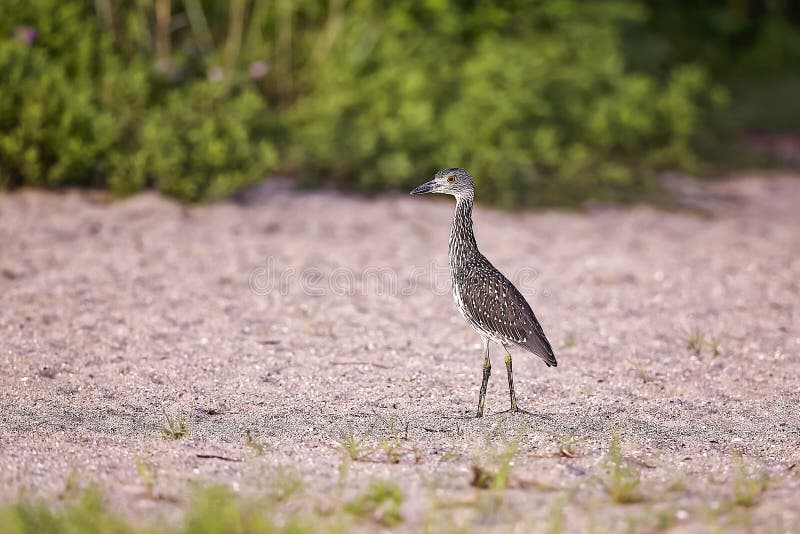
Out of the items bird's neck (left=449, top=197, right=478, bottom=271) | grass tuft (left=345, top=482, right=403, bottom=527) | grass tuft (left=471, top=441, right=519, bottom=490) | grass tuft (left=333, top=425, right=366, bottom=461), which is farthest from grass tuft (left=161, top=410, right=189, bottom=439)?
bird's neck (left=449, top=197, right=478, bottom=271)

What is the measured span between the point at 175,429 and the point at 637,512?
2.18 m

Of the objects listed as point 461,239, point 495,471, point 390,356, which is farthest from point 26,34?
point 495,471

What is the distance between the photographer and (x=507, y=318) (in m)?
5.27

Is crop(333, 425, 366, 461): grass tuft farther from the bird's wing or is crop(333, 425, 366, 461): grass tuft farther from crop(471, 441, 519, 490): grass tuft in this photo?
the bird's wing

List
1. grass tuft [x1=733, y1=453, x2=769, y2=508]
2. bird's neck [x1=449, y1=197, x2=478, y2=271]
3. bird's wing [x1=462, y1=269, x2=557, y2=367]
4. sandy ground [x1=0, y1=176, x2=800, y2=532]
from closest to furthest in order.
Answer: grass tuft [x1=733, y1=453, x2=769, y2=508]
sandy ground [x1=0, y1=176, x2=800, y2=532]
bird's wing [x1=462, y1=269, x2=557, y2=367]
bird's neck [x1=449, y1=197, x2=478, y2=271]

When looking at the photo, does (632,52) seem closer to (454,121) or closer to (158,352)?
(454,121)

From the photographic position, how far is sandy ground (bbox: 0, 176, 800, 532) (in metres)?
4.28

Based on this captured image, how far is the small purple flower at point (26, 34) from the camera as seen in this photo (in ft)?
33.5

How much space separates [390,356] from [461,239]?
1.02 m

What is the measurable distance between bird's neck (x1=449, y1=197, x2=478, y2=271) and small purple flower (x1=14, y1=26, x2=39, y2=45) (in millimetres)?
6316

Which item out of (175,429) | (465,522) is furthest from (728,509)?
(175,429)

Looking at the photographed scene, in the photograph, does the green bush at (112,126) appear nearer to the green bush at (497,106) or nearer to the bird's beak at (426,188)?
the green bush at (497,106)

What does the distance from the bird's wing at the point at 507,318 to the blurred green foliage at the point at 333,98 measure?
15.3 ft

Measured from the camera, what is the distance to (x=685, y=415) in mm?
5340
